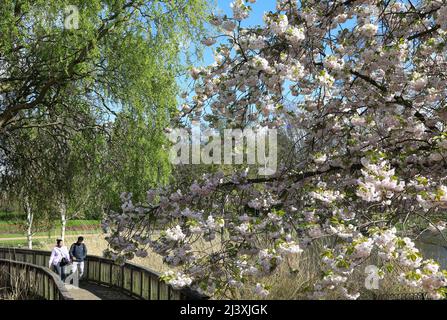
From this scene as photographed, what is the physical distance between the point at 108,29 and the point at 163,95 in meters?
1.78

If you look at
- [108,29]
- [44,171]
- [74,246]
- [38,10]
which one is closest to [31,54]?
[38,10]

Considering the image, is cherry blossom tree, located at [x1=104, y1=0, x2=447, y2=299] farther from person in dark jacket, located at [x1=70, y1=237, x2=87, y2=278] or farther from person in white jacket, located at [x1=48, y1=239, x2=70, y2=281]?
person in dark jacket, located at [x1=70, y1=237, x2=87, y2=278]

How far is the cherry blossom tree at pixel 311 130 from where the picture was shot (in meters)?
4.66

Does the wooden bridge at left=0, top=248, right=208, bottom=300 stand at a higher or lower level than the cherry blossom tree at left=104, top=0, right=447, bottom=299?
lower

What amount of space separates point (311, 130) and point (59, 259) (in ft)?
29.8

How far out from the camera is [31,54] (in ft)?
38.3

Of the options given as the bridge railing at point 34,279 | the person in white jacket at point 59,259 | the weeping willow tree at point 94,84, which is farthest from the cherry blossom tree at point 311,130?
the person in white jacket at point 59,259

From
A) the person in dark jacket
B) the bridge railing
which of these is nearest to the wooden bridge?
the bridge railing

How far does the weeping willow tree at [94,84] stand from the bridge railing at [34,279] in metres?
2.06

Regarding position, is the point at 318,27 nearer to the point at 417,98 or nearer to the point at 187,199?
the point at 417,98

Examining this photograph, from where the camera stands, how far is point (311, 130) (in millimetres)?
5465

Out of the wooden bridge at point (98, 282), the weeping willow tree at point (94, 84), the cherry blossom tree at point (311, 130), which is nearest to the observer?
the cherry blossom tree at point (311, 130)

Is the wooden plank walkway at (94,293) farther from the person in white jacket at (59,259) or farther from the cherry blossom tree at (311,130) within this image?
the cherry blossom tree at (311,130)

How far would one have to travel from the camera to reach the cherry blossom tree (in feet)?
15.3
